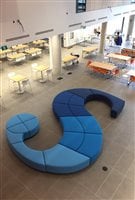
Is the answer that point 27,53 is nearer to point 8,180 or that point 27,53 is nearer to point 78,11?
point 78,11

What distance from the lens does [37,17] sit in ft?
25.9

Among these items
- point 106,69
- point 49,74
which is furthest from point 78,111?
point 49,74

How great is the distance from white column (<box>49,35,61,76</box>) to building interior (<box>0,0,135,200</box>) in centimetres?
6

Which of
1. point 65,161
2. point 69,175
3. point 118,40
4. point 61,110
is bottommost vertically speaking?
point 69,175

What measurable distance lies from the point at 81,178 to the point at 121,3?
13.0 meters

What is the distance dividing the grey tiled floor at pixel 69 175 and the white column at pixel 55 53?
5.75 feet

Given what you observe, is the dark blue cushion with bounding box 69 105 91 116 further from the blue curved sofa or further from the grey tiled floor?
the grey tiled floor

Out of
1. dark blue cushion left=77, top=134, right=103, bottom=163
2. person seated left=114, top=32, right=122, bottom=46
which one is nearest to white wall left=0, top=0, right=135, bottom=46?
dark blue cushion left=77, top=134, right=103, bottom=163

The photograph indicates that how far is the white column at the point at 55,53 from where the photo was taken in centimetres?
1095

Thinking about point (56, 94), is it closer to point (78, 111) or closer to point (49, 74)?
point (78, 111)

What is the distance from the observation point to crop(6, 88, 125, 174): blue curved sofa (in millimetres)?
5520

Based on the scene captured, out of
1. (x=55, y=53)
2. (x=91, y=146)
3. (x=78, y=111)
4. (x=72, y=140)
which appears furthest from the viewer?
(x=55, y=53)

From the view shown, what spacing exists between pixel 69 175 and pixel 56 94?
4952 mm

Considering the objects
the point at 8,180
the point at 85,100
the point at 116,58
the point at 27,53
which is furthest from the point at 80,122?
the point at 27,53
